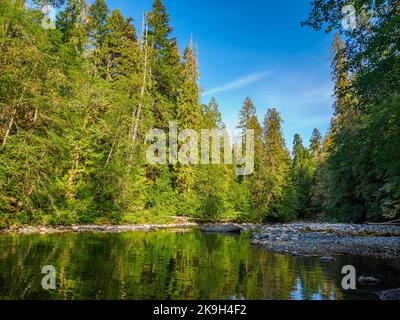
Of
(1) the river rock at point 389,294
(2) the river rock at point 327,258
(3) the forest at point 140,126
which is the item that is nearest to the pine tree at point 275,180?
(3) the forest at point 140,126

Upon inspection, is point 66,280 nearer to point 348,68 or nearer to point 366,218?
point 348,68

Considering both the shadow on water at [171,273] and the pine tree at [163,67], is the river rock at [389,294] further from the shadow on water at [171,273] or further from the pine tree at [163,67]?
the pine tree at [163,67]

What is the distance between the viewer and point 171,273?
28.9 feet

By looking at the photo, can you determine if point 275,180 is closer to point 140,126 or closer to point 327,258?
point 140,126

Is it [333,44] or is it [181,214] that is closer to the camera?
[181,214]

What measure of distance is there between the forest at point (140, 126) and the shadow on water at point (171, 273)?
5471mm

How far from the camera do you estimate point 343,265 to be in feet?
34.8

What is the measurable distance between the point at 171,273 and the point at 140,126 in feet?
83.0

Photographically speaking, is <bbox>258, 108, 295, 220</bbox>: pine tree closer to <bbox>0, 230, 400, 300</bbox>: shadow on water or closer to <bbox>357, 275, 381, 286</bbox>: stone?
<bbox>0, 230, 400, 300</bbox>: shadow on water

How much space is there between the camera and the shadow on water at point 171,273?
6.84m

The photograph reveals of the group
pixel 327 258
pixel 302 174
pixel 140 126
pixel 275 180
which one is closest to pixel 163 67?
pixel 140 126

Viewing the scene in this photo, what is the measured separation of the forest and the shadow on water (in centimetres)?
547
